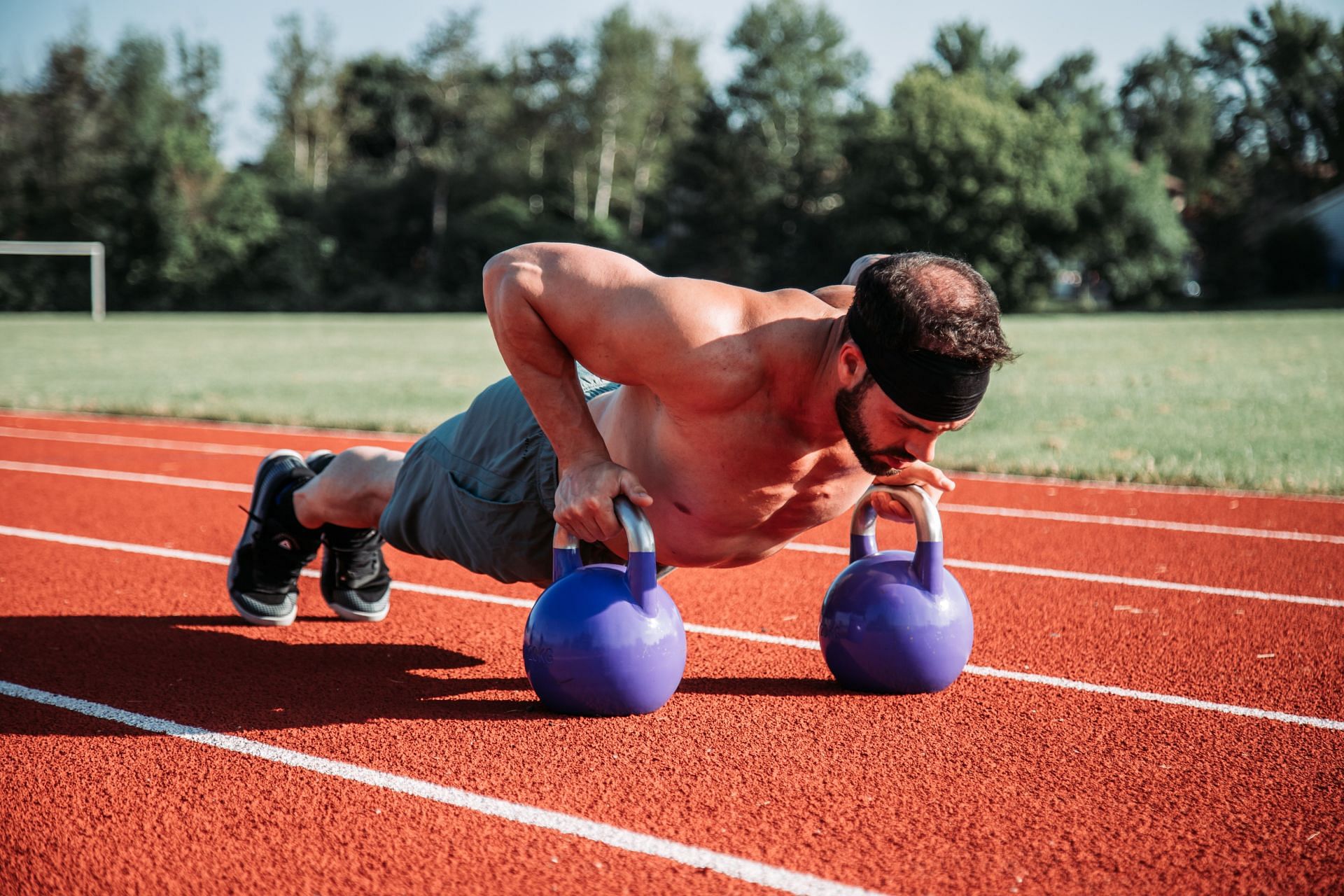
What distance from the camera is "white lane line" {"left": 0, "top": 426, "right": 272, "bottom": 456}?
9.09m

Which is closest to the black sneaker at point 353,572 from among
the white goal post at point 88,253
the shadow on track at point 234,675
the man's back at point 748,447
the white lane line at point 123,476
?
the shadow on track at point 234,675

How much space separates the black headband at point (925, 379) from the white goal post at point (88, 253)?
36.1 m

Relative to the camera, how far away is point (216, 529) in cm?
620

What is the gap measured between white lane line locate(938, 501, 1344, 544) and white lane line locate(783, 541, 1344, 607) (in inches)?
46.0

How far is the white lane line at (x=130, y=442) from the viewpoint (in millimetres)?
9086

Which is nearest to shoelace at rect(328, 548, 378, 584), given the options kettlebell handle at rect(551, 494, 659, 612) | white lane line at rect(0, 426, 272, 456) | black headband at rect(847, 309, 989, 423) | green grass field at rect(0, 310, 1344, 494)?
kettlebell handle at rect(551, 494, 659, 612)

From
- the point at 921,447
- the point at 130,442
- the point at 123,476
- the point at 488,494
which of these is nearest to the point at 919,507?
the point at 921,447

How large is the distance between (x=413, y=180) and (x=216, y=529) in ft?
147

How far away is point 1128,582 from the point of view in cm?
503

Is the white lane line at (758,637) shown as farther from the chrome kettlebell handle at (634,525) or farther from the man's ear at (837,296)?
the man's ear at (837,296)

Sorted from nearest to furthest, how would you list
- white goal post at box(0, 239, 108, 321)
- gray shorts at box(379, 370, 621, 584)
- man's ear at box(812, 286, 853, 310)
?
man's ear at box(812, 286, 853, 310) < gray shorts at box(379, 370, 621, 584) < white goal post at box(0, 239, 108, 321)

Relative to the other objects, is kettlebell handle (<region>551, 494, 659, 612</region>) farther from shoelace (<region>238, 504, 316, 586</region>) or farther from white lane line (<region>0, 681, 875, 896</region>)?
shoelace (<region>238, 504, 316, 586</region>)

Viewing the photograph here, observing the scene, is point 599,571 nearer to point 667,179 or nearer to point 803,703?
point 803,703

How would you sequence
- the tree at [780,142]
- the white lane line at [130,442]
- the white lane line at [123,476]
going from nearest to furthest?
the white lane line at [123,476], the white lane line at [130,442], the tree at [780,142]
